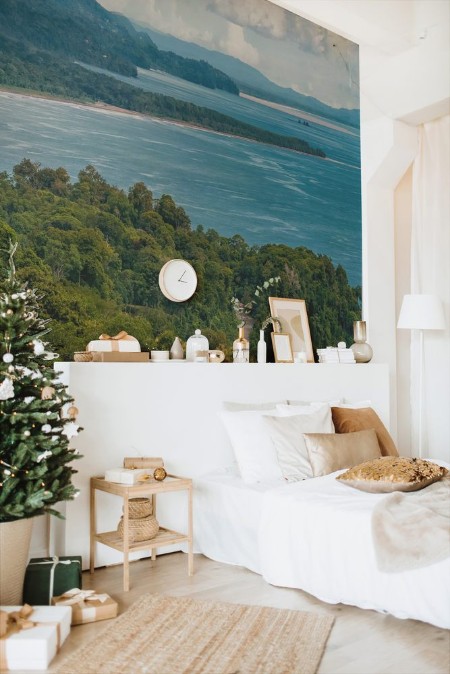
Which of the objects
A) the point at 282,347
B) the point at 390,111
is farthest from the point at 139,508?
the point at 390,111

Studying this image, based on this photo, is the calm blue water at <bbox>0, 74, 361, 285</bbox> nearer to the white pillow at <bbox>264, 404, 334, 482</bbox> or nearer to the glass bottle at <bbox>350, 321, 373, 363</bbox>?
the glass bottle at <bbox>350, 321, 373, 363</bbox>

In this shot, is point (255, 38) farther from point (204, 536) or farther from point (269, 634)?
point (269, 634)

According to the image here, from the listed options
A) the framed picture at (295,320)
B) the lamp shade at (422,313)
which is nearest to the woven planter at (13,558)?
the framed picture at (295,320)

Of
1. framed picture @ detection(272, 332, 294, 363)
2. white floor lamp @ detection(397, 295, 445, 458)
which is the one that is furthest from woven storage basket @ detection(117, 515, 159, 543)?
white floor lamp @ detection(397, 295, 445, 458)

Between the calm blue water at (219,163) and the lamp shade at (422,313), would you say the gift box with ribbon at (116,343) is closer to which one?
the calm blue water at (219,163)

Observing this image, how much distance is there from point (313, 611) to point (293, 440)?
1315 millimetres

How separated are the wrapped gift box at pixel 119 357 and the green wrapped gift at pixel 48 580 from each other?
1312mm

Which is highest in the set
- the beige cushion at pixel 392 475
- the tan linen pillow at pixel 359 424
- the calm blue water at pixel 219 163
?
the calm blue water at pixel 219 163

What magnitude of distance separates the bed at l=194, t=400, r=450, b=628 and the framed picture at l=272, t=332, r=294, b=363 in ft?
3.68

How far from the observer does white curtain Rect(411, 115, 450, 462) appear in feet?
20.6

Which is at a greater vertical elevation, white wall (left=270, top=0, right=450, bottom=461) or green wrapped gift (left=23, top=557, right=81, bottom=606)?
white wall (left=270, top=0, right=450, bottom=461)

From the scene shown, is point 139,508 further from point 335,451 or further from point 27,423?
point 335,451

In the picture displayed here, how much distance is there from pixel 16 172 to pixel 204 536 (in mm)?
2623

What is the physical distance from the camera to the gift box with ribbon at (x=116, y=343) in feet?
14.9
